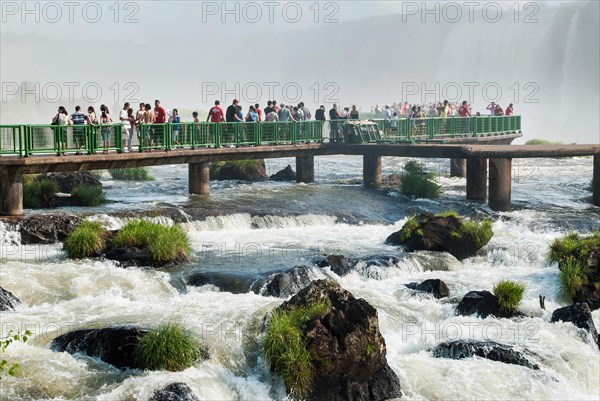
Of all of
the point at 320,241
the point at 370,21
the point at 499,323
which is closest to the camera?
the point at 499,323

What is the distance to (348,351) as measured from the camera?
44.8 ft

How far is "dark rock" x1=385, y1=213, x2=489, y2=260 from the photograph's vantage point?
22312 mm

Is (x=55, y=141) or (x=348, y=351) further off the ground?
(x=55, y=141)

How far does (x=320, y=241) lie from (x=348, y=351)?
32.9 ft

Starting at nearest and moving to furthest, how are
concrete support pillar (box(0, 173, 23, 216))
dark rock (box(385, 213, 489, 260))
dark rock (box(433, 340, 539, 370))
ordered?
dark rock (box(433, 340, 539, 370)) → dark rock (box(385, 213, 489, 260)) → concrete support pillar (box(0, 173, 23, 216))

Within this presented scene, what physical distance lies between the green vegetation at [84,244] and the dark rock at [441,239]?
727cm

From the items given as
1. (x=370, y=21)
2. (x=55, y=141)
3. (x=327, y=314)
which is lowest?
(x=327, y=314)

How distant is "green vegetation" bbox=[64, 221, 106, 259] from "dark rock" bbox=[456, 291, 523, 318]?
7.89m

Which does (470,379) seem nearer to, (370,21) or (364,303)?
(364,303)

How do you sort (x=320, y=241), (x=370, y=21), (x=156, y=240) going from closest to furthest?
(x=156, y=240)
(x=320, y=241)
(x=370, y=21)

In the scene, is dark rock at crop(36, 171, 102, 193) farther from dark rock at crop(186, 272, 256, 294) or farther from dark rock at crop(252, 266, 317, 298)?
dark rock at crop(252, 266, 317, 298)

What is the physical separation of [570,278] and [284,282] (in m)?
5.71

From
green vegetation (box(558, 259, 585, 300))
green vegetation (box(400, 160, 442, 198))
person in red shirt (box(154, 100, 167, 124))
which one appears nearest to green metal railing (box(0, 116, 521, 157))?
person in red shirt (box(154, 100, 167, 124))

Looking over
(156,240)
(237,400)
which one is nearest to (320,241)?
(156,240)
